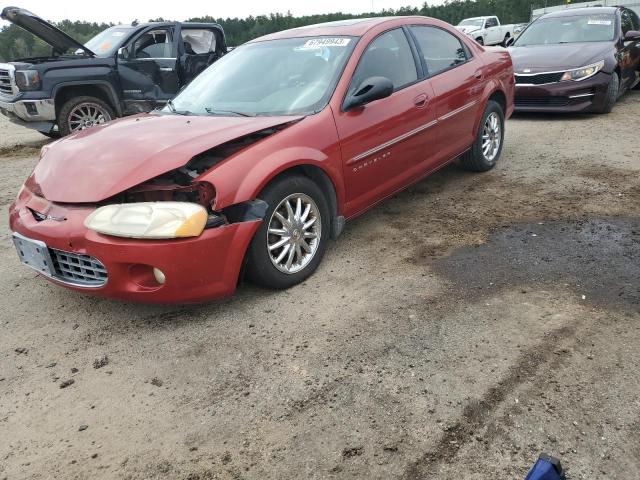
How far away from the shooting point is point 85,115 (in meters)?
8.30

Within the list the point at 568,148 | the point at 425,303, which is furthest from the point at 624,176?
the point at 425,303

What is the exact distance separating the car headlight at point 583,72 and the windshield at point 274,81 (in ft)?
17.0

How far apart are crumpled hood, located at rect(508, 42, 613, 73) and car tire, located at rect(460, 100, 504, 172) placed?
2.74m

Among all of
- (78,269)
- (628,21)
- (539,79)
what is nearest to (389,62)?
(78,269)

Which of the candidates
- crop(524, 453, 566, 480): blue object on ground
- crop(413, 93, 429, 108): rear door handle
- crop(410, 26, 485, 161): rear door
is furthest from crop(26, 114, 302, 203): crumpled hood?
crop(524, 453, 566, 480): blue object on ground

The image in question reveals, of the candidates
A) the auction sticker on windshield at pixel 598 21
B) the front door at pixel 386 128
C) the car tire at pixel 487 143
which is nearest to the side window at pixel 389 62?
the front door at pixel 386 128

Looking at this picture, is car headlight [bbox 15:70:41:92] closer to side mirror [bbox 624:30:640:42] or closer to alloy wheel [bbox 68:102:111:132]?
alloy wheel [bbox 68:102:111:132]

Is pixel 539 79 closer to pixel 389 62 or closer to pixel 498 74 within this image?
pixel 498 74

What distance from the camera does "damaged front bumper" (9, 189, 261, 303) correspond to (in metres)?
2.83

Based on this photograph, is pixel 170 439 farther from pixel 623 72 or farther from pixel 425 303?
pixel 623 72

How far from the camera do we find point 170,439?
2.23 meters

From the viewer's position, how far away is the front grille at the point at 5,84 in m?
7.93

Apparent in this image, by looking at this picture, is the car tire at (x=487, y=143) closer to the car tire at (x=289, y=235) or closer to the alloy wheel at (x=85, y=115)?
the car tire at (x=289, y=235)

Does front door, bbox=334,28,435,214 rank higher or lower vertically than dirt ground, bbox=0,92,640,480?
higher
